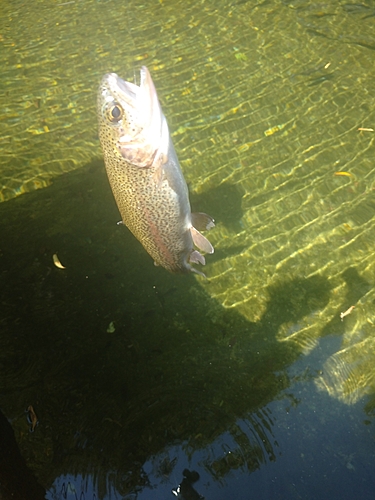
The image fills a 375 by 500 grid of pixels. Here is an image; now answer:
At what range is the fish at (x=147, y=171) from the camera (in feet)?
10.0

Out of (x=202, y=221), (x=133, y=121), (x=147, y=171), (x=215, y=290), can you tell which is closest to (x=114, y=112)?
(x=133, y=121)

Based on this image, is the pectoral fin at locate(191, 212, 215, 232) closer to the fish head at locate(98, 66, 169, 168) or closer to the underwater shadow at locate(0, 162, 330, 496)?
the fish head at locate(98, 66, 169, 168)

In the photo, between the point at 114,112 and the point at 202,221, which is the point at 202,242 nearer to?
the point at 202,221

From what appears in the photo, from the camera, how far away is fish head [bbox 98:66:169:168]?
3.03m

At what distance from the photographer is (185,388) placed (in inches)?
154

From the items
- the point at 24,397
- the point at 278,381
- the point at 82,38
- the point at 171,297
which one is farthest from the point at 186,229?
the point at 82,38

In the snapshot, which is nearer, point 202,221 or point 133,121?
point 133,121

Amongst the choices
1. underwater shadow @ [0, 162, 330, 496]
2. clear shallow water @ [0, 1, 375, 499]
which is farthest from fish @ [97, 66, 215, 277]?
clear shallow water @ [0, 1, 375, 499]

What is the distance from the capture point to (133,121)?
310cm

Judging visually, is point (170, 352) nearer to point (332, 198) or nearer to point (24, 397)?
point (24, 397)

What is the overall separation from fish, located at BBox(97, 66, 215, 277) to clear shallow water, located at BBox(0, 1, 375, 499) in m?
1.03

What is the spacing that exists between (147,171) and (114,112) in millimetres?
456

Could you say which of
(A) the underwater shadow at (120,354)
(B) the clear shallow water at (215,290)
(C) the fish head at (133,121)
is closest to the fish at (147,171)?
(C) the fish head at (133,121)

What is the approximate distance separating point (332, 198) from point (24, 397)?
3701 mm
